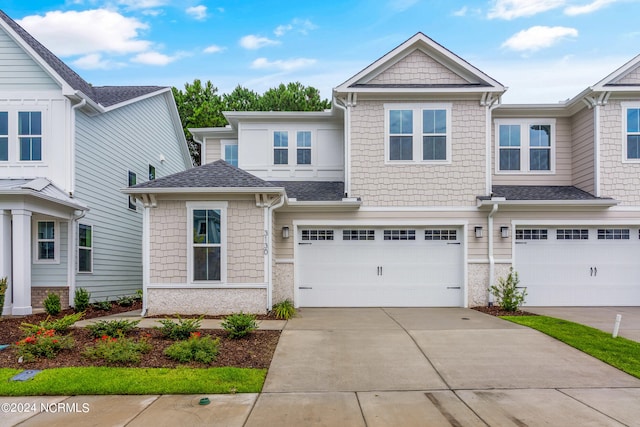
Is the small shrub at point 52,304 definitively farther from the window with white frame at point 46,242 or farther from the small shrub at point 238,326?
the small shrub at point 238,326

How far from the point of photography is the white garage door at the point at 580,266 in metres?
11.9

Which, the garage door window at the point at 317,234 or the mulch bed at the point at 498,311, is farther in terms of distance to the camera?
the garage door window at the point at 317,234

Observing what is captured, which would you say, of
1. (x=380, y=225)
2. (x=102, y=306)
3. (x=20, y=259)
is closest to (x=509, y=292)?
(x=380, y=225)

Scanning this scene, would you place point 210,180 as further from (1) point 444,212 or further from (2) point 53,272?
(1) point 444,212

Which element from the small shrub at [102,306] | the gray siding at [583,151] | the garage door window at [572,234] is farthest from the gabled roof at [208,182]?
the gray siding at [583,151]

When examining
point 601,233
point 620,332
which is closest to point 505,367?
point 620,332

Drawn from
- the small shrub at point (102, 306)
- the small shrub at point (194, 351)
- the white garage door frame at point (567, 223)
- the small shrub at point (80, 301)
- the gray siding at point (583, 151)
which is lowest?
the small shrub at point (102, 306)

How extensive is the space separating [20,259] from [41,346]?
14.6ft

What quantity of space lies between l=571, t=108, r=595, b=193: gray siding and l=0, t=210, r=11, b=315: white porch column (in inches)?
587

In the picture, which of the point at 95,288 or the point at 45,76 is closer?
the point at 45,76

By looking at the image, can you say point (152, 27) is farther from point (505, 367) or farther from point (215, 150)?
point (505, 367)

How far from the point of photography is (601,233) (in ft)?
39.1

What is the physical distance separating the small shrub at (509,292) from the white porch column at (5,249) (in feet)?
39.1

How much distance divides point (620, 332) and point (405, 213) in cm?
537
